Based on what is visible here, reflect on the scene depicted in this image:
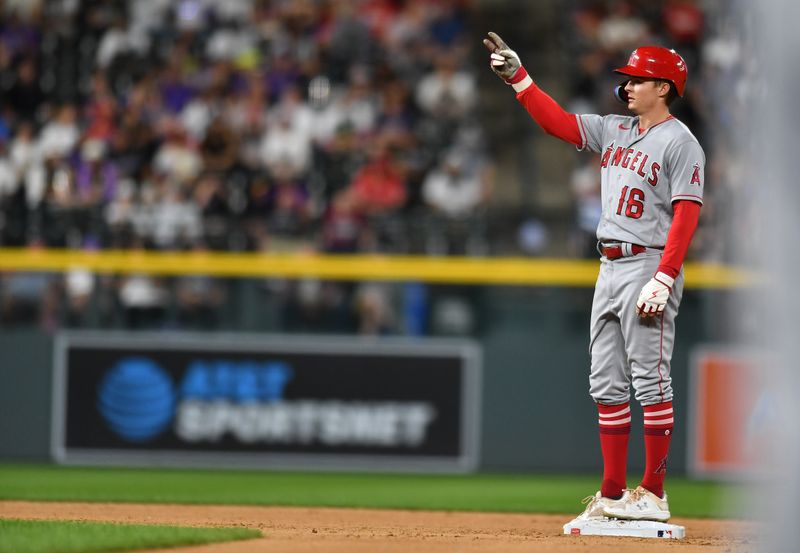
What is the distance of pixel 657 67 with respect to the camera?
6.01 m

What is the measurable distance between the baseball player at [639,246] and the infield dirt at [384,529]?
0.40 meters

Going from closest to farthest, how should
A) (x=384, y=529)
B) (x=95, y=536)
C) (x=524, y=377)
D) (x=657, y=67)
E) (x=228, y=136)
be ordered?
(x=95, y=536) < (x=657, y=67) < (x=384, y=529) < (x=524, y=377) < (x=228, y=136)

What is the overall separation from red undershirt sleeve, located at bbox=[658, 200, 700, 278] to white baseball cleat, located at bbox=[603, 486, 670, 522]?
99cm

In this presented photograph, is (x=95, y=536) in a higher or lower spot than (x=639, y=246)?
lower

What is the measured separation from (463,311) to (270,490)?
2.57 m

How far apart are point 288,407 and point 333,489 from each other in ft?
5.59

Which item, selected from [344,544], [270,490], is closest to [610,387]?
[344,544]

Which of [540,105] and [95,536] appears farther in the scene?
[540,105]

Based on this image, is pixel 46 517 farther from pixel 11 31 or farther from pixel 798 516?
pixel 11 31

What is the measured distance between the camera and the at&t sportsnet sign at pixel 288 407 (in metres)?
11.5

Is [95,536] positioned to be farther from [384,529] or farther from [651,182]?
[651,182]

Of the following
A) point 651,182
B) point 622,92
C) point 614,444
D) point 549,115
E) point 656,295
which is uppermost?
point 622,92

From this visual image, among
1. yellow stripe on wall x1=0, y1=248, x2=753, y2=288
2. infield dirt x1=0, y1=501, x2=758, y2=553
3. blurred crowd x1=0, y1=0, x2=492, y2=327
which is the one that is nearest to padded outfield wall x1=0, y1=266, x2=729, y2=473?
yellow stripe on wall x1=0, y1=248, x2=753, y2=288

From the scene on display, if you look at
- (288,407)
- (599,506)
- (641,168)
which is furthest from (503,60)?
Answer: (288,407)
